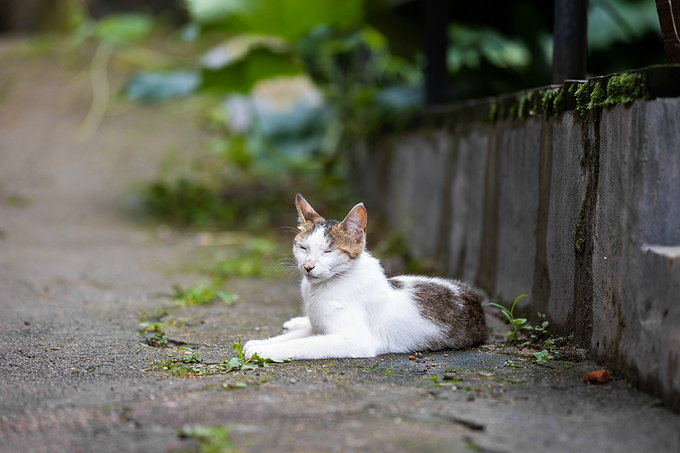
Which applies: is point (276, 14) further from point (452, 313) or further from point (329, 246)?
point (452, 313)

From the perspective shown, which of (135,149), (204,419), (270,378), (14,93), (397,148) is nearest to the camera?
(204,419)

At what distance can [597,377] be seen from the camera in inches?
93.6

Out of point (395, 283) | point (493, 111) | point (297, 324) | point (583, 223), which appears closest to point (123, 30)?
point (493, 111)

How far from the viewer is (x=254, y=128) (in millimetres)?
8406

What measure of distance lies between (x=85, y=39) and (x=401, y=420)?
11.5m

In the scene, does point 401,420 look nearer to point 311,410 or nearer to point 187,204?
point 311,410

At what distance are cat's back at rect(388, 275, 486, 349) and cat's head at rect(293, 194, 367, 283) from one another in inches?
10.4

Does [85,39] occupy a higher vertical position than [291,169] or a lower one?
higher

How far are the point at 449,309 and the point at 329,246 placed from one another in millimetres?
627

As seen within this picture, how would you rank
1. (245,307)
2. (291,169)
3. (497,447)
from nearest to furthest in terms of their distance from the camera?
(497,447)
(245,307)
(291,169)

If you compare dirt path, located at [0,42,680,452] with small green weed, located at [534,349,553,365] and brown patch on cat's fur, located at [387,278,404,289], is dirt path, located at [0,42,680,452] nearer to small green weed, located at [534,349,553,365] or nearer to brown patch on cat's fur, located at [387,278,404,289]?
small green weed, located at [534,349,553,365]

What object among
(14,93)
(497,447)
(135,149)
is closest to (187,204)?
(135,149)

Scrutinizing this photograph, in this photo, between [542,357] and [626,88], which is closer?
[626,88]

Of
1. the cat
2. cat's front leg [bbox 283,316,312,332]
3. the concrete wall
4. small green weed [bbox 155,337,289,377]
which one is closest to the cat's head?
the cat
